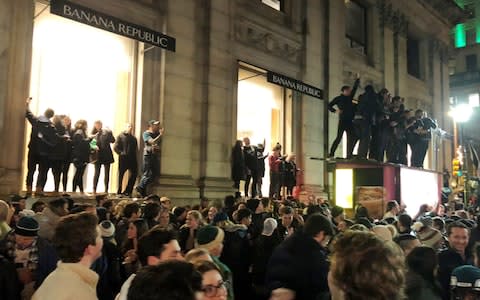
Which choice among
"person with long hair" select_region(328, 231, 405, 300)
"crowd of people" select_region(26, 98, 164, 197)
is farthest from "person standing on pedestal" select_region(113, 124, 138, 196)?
"person with long hair" select_region(328, 231, 405, 300)

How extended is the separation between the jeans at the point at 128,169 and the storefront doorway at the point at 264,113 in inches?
239

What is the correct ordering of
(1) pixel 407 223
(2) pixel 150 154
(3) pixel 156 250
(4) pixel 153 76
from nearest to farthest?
(3) pixel 156 250 < (1) pixel 407 223 < (2) pixel 150 154 < (4) pixel 153 76

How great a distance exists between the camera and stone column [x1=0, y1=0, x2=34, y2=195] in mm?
9898

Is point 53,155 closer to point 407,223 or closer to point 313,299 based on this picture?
point 407,223

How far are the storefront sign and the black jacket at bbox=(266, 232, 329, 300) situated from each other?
11004 millimetres

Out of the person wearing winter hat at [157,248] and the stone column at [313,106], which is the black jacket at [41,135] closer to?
the person wearing winter hat at [157,248]

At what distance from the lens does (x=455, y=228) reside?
5395mm

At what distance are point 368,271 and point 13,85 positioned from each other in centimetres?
954

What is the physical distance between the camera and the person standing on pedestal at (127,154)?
1191 centimetres

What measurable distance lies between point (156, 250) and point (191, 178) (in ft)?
33.7

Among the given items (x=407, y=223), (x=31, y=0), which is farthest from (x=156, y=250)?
(x=31, y=0)

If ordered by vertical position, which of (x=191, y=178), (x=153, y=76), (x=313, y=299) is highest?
(x=153, y=76)

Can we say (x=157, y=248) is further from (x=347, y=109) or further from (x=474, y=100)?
(x=474, y=100)

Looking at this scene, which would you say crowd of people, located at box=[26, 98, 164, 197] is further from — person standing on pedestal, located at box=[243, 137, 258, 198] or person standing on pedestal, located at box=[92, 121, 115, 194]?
person standing on pedestal, located at box=[243, 137, 258, 198]
